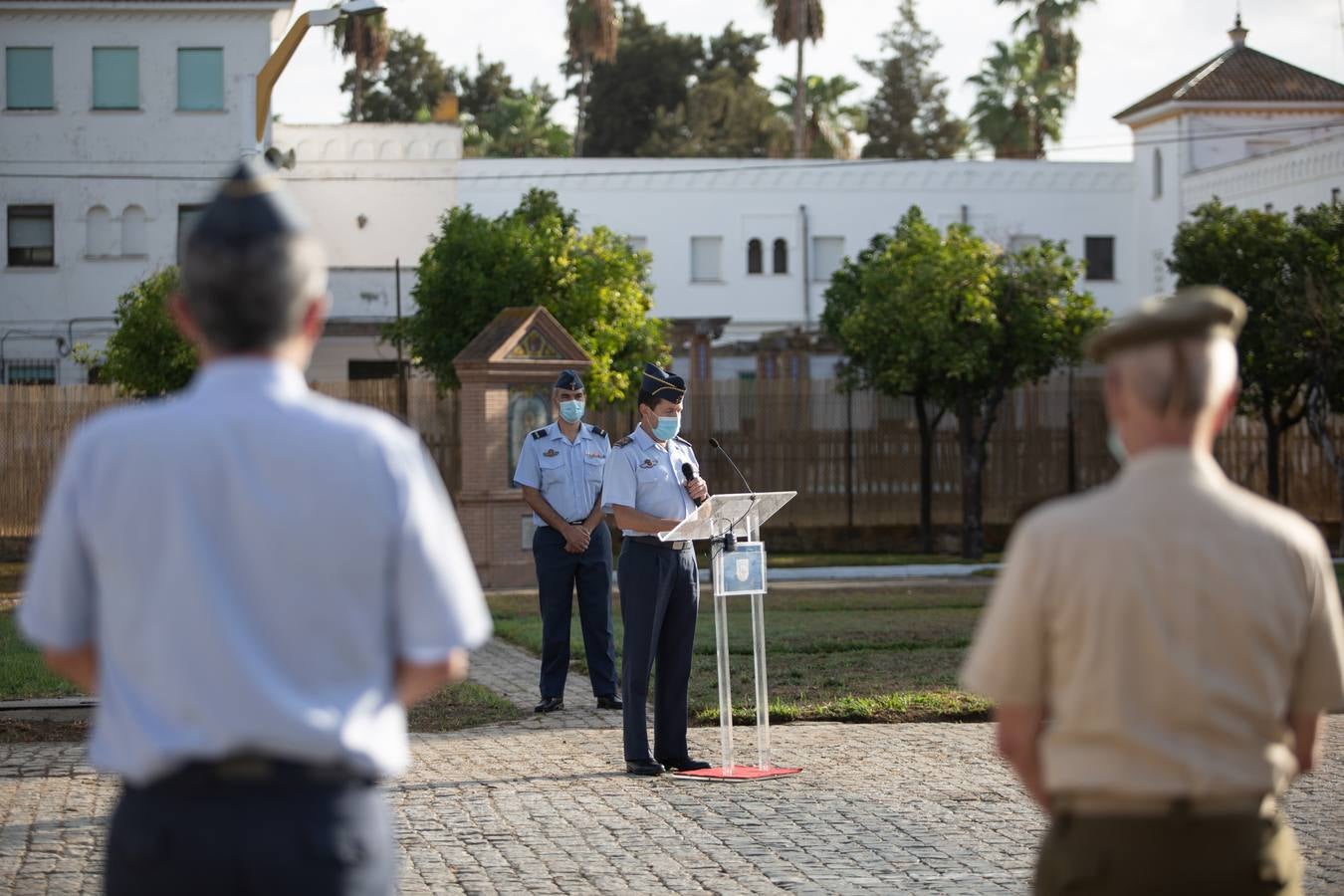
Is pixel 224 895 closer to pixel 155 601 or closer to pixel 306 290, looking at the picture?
pixel 155 601

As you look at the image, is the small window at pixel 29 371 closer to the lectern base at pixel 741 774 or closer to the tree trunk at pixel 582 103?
the tree trunk at pixel 582 103

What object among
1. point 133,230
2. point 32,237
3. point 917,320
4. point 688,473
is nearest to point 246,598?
point 688,473

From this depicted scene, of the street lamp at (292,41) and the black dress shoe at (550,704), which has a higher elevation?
the street lamp at (292,41)

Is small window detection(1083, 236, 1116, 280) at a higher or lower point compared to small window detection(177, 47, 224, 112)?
lower

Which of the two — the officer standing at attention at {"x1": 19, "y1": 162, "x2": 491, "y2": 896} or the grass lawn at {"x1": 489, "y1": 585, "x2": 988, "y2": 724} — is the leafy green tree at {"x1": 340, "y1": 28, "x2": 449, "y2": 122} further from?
the officer standing at attention at {"x1": 19, "y1": 162, "x2": 491, "y2": 896}

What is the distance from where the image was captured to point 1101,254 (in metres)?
51.8

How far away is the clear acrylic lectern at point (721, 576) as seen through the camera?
985cm

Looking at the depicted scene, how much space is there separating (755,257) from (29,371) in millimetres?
18993

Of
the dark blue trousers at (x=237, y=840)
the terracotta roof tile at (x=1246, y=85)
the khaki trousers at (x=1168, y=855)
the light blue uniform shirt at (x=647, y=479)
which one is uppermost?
the terracotta roof tile at (x=1246, y=85)

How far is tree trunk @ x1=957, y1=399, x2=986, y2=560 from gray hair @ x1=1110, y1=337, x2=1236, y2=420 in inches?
1086

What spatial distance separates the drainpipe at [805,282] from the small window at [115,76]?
17.5m

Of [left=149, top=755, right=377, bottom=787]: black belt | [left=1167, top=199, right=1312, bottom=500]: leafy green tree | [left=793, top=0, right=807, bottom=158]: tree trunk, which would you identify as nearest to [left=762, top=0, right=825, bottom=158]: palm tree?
[left=793, top=0, right=807, bottom=158]: tree trunk

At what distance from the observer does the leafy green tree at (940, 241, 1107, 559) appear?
3016cm

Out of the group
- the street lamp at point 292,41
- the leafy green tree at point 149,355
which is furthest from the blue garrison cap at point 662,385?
the leafy green tree at point 149,355
